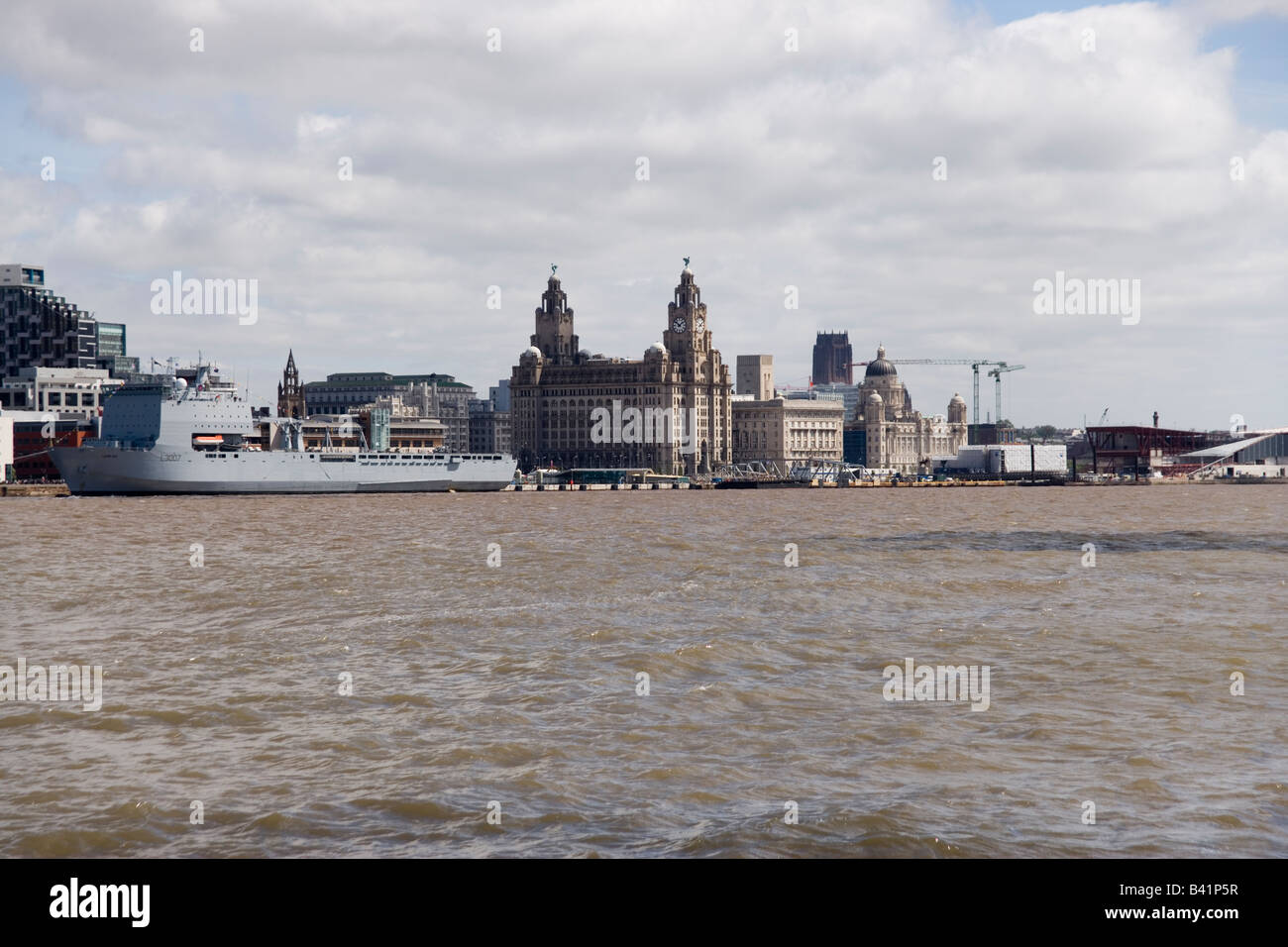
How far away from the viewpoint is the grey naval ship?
4931 inches

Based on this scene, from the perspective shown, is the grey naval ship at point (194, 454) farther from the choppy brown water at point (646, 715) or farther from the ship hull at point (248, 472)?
the choppy brown water at point (646, 715)

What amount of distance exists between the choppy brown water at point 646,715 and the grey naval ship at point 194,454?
88.0 metres

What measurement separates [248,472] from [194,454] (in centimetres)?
604

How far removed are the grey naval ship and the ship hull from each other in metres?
0.10

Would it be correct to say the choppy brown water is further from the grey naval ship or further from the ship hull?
the grey naval ship

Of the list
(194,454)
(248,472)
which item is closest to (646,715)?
(194,454)

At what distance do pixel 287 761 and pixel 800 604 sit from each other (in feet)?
61.6

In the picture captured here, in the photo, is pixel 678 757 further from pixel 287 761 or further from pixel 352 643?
pixel 352 643

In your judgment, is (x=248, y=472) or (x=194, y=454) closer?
(x=194, y=454)

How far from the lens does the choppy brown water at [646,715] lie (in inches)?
504

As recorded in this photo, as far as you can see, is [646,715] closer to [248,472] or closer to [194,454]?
[194,454]

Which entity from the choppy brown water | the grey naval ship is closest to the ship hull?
the grey naval ship

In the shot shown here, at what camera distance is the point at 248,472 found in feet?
431
